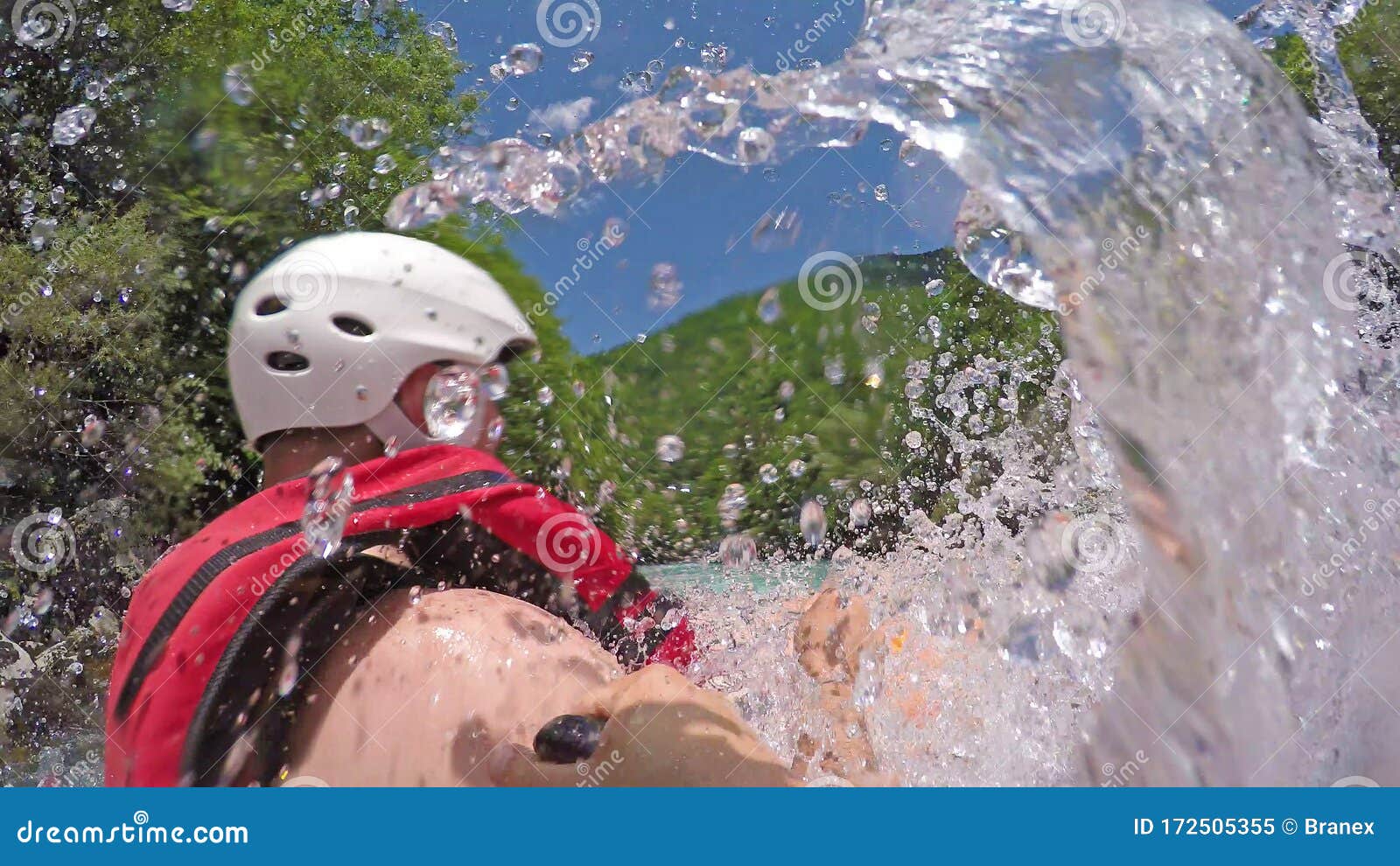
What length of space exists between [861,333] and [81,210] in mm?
11078

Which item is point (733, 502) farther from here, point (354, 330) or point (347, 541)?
point (347, 541)

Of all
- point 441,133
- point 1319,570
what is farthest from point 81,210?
point 1319,570

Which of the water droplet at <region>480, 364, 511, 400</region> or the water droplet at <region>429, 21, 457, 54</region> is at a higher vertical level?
the water droplet at <region>480, 364, 511, 400</region>

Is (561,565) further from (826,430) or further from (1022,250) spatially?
(826,430)

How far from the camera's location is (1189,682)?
124cm
